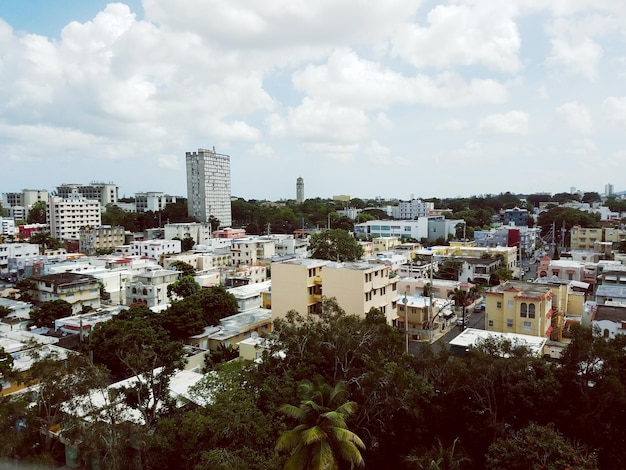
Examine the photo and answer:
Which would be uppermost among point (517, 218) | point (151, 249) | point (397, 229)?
point (517, 218)

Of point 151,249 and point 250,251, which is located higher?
point 151,249

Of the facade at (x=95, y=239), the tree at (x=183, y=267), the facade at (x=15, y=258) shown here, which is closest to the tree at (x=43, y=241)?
the facade at (x=95, y=239)

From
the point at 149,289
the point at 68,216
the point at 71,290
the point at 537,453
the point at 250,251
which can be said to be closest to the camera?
the point at 537,453

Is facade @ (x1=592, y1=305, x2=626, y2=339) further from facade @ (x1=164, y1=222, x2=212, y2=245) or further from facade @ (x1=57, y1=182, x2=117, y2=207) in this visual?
facade @ (x1=57, y1=182, x2=117, y2=207)

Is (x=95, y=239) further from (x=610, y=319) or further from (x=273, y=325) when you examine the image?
(x=610, y=319)

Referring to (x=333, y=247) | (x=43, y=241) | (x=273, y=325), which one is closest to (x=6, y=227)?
(x=43, y=241)

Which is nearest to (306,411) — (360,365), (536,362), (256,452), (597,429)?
(256,452)

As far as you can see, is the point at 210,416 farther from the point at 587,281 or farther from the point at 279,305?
the point at 587,281
